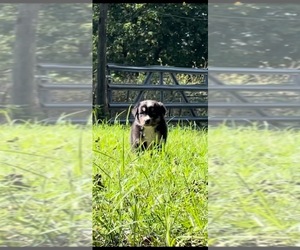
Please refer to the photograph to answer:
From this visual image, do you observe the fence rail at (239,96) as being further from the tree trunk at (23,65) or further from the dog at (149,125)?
the dog at (149,125)

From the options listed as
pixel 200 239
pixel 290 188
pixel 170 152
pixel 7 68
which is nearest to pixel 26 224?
pixel 7 68

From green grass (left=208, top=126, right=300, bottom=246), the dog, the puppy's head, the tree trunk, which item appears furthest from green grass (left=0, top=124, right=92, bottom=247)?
the puppy's head

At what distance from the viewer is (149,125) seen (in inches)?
168

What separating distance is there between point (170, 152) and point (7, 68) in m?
1.71

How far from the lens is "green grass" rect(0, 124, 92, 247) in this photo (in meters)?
2.11

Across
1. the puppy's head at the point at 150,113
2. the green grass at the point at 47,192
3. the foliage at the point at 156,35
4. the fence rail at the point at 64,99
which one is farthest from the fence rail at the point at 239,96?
the foliage at the point at 156,35

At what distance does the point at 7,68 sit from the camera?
213 centimetres

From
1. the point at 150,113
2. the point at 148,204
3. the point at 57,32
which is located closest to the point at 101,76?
the point at 150,113

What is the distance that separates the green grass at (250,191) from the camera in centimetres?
219

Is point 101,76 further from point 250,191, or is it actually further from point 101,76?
point 250,191

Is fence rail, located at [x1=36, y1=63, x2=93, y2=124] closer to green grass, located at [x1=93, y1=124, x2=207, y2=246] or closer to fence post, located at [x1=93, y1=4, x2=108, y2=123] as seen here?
green grass, located at [x1=93, y1=124, x2=207, y2=246]

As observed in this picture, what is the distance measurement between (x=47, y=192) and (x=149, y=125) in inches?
86.5

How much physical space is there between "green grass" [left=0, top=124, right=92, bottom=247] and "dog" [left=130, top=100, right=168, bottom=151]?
1906 millimetres

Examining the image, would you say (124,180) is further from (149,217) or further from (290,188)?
(290,188)
